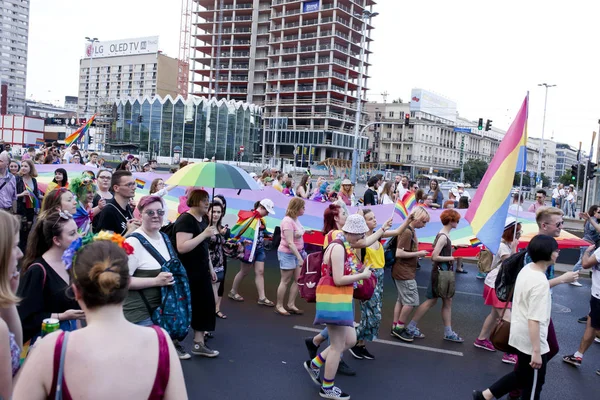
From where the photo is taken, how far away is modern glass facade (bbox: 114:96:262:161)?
67625 millimetres

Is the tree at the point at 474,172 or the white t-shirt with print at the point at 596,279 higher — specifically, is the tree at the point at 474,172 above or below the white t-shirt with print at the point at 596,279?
above

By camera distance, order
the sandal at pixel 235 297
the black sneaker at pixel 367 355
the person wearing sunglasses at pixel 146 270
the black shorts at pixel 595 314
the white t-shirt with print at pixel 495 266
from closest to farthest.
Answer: the person wearing sunglasses at pixel 146 270
the black shorts at pixel 595 314
the black sneaker at pixel 367 355
the white t-shirt with print at pixel 495 266
the sandal at pixel 235 297

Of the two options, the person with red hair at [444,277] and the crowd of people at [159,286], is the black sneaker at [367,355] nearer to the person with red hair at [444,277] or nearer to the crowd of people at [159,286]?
the crowd of people at [159,286]

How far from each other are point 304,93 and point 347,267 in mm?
79437

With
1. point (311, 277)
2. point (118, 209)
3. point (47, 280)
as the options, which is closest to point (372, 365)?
point (311, 277)

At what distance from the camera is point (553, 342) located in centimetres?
436

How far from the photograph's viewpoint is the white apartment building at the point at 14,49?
144 m

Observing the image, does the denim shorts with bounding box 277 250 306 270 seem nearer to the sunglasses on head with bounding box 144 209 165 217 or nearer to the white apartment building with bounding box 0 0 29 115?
the sunglasses on head with bounding box 144 209 165 217

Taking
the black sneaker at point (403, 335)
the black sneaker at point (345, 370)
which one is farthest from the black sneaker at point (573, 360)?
the black sneaker at point (345, 370)

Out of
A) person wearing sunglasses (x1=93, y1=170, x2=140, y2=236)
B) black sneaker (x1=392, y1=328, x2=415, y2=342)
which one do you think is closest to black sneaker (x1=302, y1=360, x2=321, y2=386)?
black sneaker (x1=392, y1=328, x2=415, y2=342)

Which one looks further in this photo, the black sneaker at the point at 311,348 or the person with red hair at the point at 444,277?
the person with red hair at the point at 444,277

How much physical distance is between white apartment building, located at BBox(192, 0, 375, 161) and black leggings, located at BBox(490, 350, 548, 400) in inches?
2900

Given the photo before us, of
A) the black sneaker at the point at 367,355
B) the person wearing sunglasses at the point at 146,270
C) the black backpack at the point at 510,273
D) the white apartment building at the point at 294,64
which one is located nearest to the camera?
the person wearing sunglasses at the point at 146,270

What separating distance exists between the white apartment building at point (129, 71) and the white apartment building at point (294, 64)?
92.3ft
